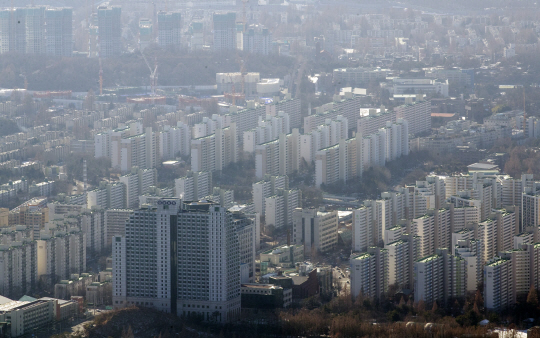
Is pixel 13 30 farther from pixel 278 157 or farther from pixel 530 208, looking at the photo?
pixel 530 208

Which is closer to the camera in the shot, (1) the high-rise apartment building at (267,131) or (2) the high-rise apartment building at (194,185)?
(2) the high-rise apartment building at (194,185)

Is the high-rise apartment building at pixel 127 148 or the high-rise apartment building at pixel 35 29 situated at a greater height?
the high-rise apartment building at pixel 35 29

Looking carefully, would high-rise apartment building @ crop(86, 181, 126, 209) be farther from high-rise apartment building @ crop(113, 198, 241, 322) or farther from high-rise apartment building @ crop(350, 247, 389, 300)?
high-rise apartment building @ crop(350, 247, 389, 300)

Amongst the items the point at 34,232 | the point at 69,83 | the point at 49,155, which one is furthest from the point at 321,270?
the point at 69,83

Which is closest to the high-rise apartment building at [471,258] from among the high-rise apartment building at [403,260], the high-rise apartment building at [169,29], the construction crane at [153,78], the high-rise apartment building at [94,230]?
the high-rise apartment building at [403,260]

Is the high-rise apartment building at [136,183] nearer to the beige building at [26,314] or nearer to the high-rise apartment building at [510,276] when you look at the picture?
the beige building at [26,314]

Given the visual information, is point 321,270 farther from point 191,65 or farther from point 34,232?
point 191,65

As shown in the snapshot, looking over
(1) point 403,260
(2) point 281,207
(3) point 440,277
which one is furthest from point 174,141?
(3) point 440,277
